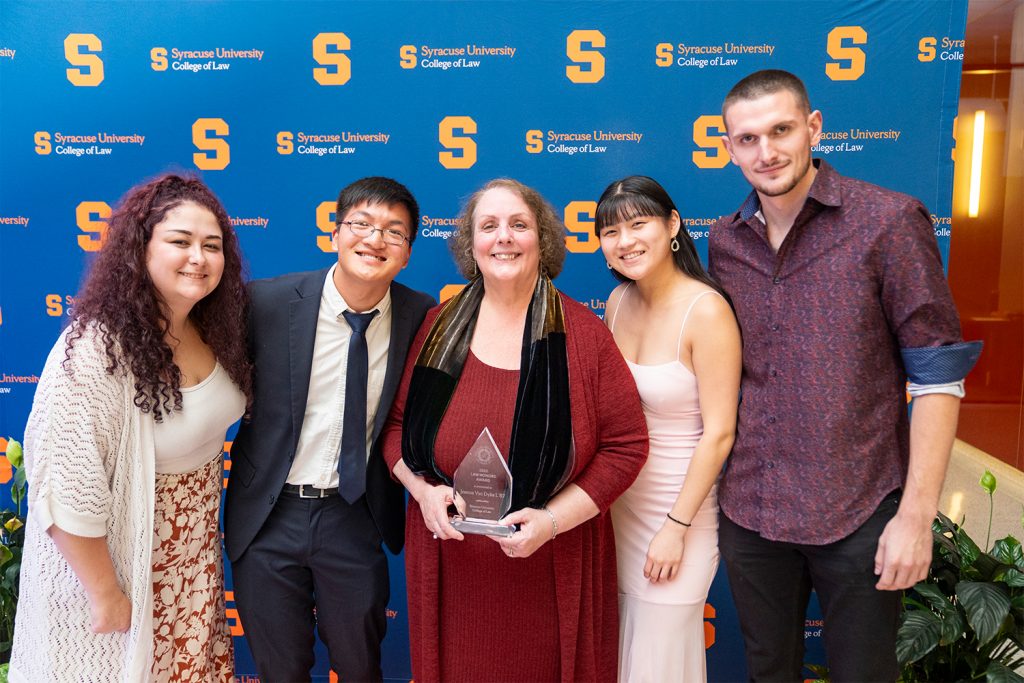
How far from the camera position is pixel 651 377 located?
1977 millimetres

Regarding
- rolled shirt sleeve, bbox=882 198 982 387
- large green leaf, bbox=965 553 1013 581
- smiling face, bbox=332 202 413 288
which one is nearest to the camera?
rolled shirt sleeve, bbox=882 198 982 387

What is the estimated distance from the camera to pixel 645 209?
1971 millimetres

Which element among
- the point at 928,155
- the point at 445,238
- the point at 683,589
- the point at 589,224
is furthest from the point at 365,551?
the point at 928,155

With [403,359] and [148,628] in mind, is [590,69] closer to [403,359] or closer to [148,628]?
[403,359]

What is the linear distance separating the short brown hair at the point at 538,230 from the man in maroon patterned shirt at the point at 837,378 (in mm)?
560

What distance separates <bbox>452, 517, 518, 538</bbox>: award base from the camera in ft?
5.74

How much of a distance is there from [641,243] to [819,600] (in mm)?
1150

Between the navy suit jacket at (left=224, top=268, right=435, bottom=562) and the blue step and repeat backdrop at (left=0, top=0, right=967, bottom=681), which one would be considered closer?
the navy suit jacket at (left=224, top=268, right=435, bottom=562)

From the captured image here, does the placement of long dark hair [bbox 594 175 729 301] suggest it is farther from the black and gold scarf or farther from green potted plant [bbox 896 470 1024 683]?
green potted plant [bbox 896 470 1024 683]

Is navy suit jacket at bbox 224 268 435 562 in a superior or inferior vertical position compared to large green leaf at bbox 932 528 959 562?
superior

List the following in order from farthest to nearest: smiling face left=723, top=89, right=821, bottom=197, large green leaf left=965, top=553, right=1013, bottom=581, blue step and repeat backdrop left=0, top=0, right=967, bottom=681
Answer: blue step and repeat backdrop left=0, top=0, right=967, bottom=681, large green leaf left=965, top=553, right=1013, bottom=581, smiling face left=723, top=89, right=821, bottom=197

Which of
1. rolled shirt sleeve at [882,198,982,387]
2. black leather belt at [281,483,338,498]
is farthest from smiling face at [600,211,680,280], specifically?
black leather belt at [281,483,338,498]

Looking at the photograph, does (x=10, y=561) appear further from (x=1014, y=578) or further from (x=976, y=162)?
(x=976, y=162)

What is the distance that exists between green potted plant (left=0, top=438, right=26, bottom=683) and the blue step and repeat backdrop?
23.9 inches
